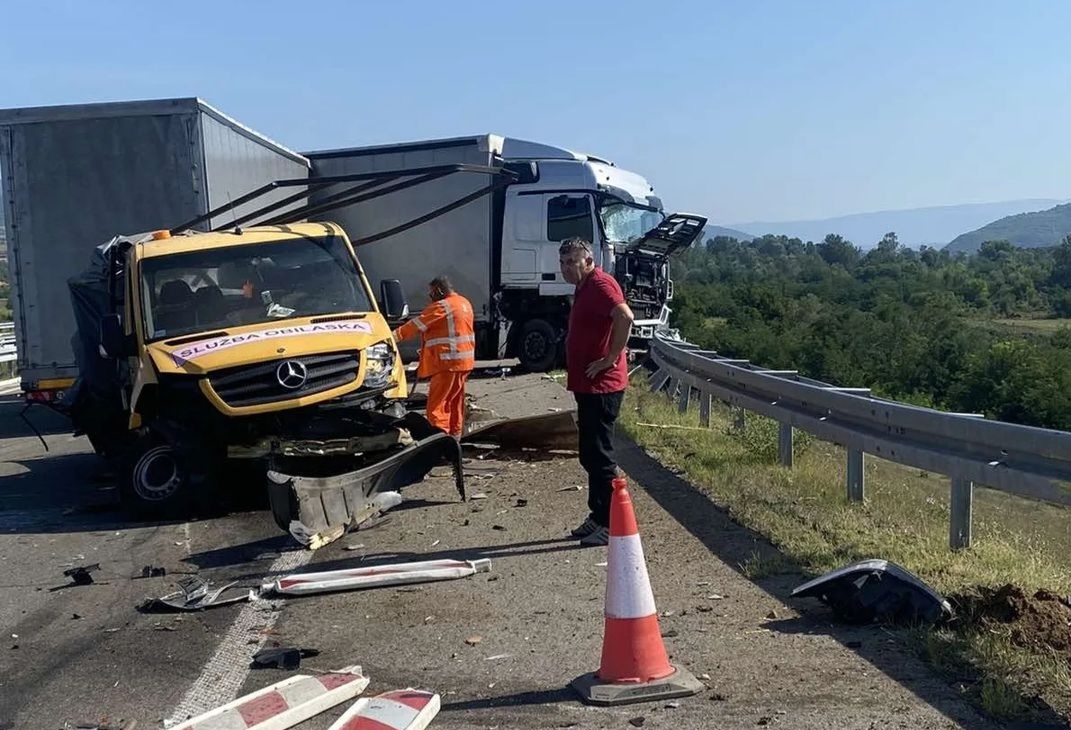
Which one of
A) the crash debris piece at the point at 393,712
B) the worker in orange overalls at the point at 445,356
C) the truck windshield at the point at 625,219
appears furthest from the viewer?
the truck windshield at the point at 625,219

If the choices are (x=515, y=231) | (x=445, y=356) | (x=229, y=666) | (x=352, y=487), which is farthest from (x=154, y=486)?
(x=515, y=231)

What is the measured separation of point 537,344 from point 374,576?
12.5 m

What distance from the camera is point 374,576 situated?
21.2 ft

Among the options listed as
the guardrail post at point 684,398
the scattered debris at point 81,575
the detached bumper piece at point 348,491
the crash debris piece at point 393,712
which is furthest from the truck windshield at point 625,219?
the crash debris piece at point 393,712

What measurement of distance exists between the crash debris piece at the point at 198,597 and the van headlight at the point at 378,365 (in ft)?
8.88

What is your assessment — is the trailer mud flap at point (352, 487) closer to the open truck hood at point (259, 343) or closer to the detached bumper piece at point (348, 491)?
the detached bumper piece at point (348, 491)

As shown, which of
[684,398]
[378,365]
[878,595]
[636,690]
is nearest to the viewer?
[636,690]

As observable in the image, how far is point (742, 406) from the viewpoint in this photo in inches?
401

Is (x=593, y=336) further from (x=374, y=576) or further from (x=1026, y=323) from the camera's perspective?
(x=1026, y=323)

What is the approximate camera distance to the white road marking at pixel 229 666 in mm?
4613

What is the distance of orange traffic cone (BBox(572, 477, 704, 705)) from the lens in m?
4.55

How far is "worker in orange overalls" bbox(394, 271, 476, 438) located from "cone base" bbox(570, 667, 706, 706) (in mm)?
5839

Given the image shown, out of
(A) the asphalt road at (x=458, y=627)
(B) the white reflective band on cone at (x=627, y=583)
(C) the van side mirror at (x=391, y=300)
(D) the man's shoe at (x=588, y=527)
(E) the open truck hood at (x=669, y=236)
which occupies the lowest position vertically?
(A) the asphalt road at (x=458, y=627)

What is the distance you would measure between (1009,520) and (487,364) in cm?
977
